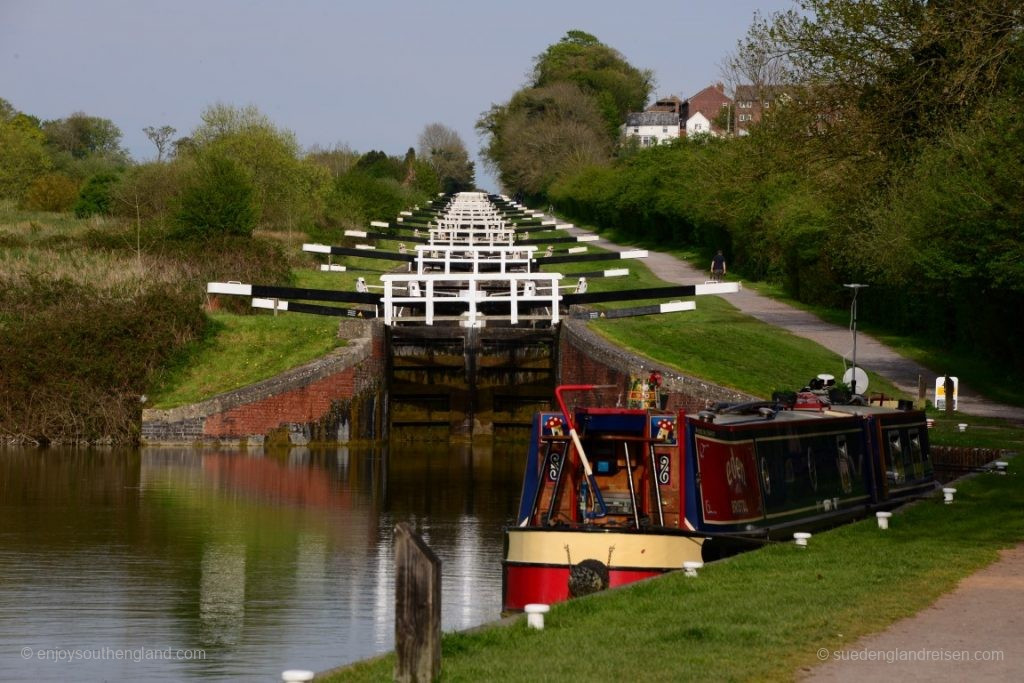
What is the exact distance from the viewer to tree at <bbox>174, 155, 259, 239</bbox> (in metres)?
44.1

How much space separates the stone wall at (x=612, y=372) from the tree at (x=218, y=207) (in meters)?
13.4

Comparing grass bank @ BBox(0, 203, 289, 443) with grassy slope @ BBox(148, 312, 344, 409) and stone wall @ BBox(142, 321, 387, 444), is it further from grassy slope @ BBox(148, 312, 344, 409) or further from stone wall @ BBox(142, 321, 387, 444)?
stone wall @ BBox(142, 321, 387, 444)

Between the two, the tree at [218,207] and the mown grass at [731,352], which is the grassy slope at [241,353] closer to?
the mown grass at [731,352]

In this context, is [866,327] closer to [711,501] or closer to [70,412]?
[70,412]

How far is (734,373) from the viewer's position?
106 feet

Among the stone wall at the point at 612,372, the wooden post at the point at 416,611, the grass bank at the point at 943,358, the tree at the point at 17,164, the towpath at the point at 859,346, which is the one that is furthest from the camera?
the tree at the point at 17,164

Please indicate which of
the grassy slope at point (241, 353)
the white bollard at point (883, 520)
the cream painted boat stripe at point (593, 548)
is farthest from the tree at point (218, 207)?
the cream painted boat stripe at point (593, 548)

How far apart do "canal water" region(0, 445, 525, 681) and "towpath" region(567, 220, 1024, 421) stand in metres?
9.55

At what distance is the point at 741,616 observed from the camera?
1091 cm

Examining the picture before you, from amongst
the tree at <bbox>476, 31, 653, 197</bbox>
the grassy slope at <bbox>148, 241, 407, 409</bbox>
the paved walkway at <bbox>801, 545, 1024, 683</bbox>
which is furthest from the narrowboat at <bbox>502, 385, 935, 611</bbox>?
the tree at <bbox>476, 31, 653, 197</bbox>

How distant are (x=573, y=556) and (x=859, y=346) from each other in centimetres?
2772

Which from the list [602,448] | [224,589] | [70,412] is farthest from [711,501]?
[70,412]

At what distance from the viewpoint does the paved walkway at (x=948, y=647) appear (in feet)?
30.3

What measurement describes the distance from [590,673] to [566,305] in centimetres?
2821
